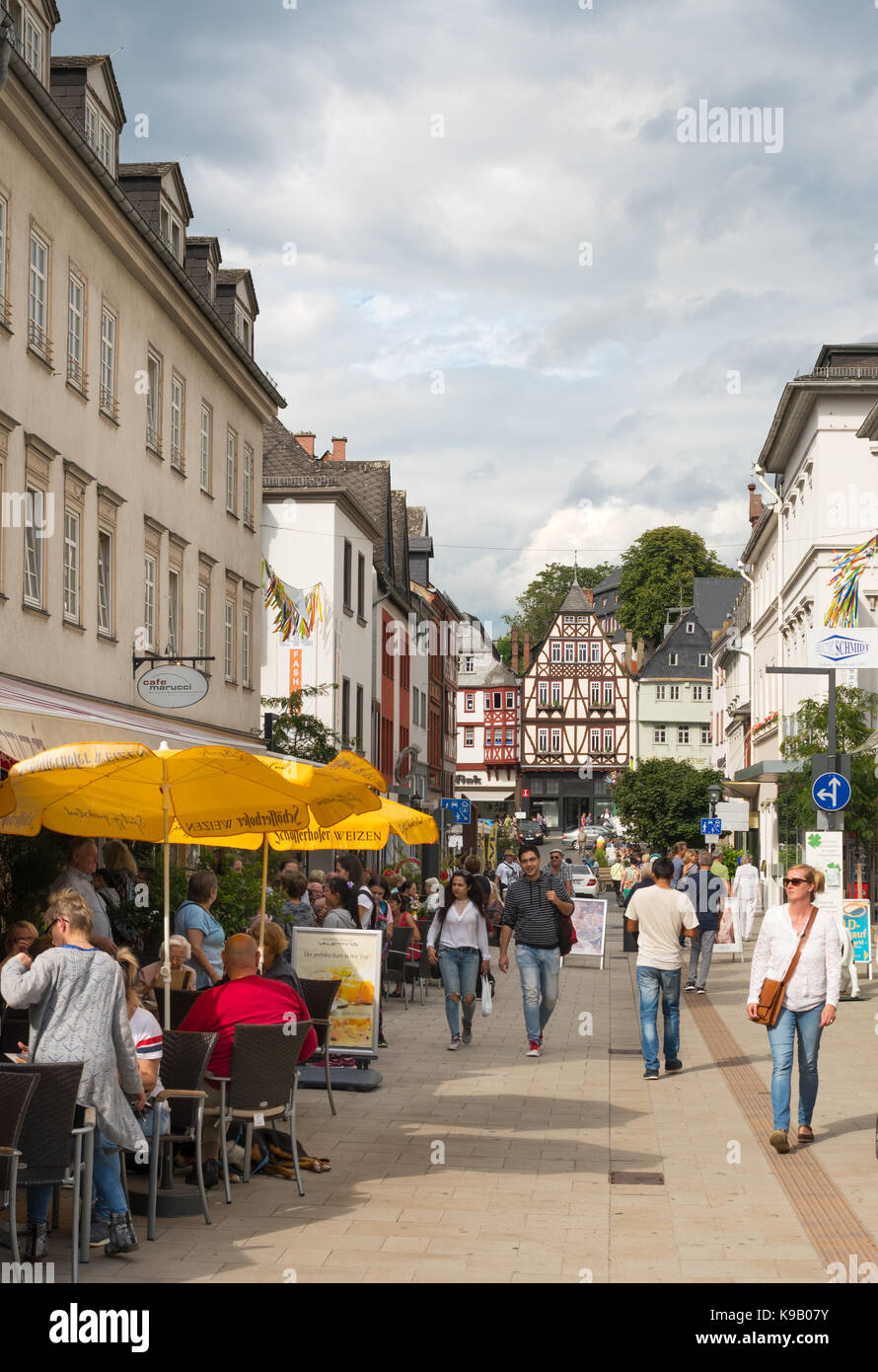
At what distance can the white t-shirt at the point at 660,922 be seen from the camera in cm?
1361

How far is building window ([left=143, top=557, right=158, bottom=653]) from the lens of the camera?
23.5m

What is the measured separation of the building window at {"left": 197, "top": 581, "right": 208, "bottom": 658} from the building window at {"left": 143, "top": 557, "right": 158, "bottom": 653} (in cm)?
281

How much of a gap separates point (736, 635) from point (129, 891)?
59.5m

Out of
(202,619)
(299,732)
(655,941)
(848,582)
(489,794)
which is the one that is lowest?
(655,941)

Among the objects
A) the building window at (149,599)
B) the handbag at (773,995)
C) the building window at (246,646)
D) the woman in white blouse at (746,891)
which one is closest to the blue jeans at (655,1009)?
the handbag at (773,995)

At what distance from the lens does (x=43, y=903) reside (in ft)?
45.3

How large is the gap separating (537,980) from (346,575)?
27.1m

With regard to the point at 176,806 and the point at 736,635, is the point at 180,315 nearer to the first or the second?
the point at 176,806

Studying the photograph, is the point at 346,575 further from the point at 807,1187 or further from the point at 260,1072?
the point at 807,1187

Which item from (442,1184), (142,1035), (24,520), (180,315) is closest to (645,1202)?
(442,1184)

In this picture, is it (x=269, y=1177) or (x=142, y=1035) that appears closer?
(x=142, y=1035)

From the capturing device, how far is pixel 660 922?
536 inches

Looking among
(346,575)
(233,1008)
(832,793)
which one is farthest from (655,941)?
(346,575)

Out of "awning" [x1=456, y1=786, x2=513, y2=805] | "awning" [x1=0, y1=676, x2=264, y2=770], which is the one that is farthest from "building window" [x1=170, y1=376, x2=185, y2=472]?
"awning" [x1=456, y1=786, x2=513, y2=805]
